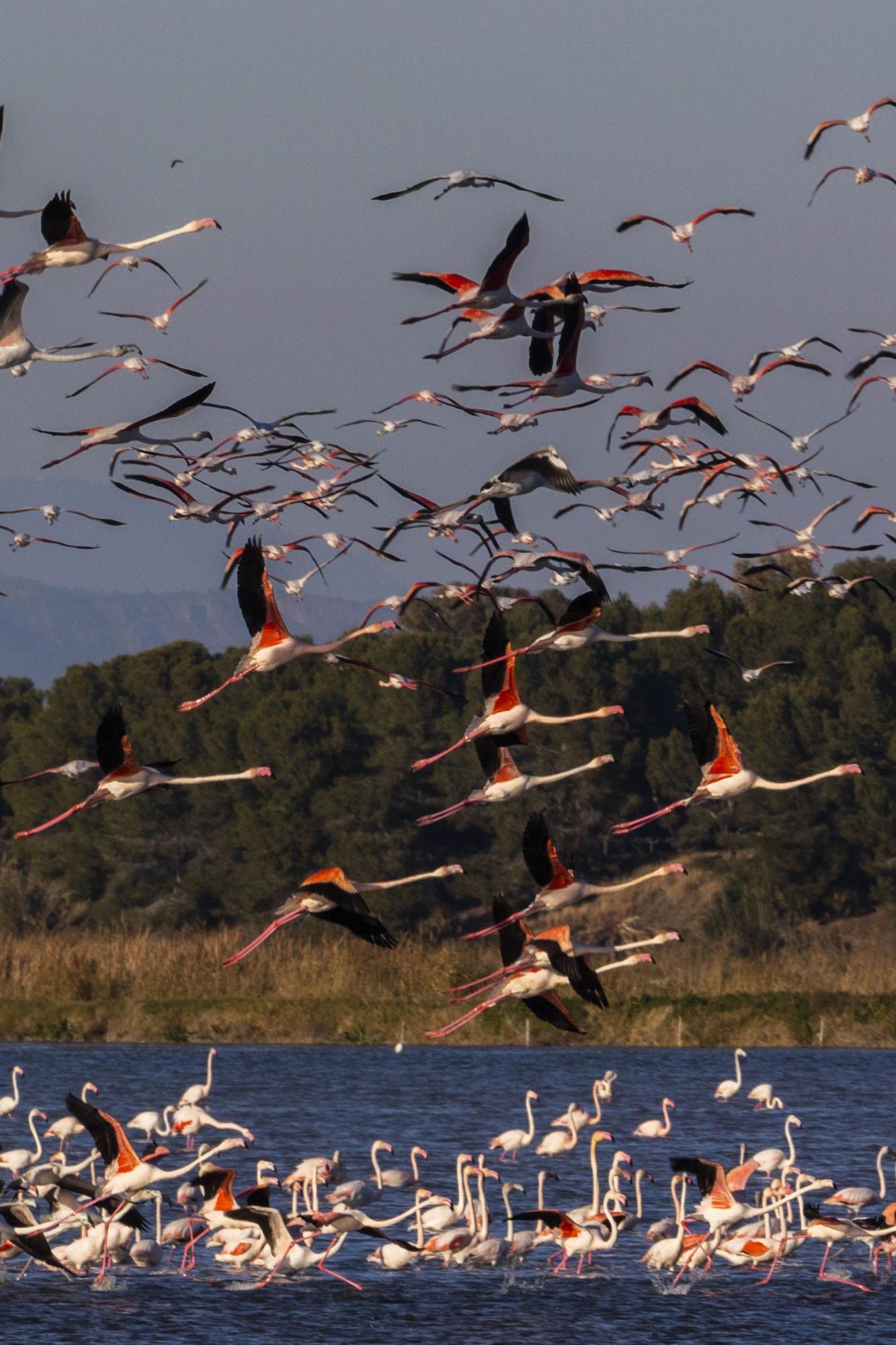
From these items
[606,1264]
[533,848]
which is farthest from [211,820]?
[533,848]

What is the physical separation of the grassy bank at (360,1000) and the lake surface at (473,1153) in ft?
1.84

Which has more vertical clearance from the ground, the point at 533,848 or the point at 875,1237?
the point at 533,848

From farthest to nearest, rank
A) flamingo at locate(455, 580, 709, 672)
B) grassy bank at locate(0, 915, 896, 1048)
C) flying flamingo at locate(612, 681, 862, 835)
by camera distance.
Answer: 1. grassy bank at locate(0, 915, 896, 1048)
2. flying flamingo at locate(612, 681, 862, 835)
3. flamingo at locate(455, 580, 709, 672)

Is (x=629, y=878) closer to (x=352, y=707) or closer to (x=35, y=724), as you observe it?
(x=352, y=707)

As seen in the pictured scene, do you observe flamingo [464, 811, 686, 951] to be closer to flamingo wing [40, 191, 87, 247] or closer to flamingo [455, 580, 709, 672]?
flamingo [455, 580, 709, 672]

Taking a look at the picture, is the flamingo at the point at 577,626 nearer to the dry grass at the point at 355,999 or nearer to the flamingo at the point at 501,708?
the flamingo at the point at 501,708

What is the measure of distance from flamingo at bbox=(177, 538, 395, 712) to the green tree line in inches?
1604

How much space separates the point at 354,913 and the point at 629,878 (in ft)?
151

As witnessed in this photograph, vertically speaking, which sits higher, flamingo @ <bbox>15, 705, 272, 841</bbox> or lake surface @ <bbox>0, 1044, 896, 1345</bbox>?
flamingo @ <bbox>15, 705, 272, 841</bbox>

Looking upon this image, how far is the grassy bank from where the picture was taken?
42.7 meters

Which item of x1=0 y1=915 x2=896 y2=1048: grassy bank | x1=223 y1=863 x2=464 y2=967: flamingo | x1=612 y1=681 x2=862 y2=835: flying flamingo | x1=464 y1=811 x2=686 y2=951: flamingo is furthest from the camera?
x1=0 y1=915 x2=896 y2=1048: grassy bank

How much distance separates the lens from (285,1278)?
22969 mm

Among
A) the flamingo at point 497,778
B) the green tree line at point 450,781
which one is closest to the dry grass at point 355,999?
the green tree line at point 450,781

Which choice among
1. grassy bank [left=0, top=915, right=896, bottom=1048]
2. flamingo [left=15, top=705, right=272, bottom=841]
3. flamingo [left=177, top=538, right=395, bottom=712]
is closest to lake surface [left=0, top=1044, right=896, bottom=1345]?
grassy bank [left=0, top=915, right=896, bottom=1048]
